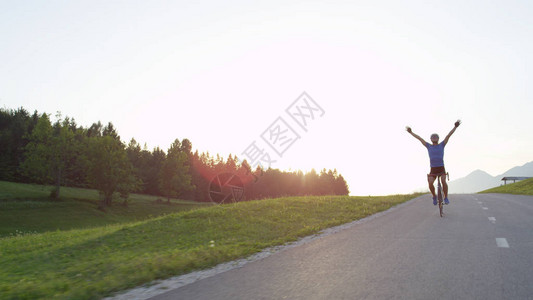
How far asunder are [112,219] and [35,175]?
2052cm

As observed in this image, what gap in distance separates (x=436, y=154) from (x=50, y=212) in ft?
163

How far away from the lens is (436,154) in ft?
46.3

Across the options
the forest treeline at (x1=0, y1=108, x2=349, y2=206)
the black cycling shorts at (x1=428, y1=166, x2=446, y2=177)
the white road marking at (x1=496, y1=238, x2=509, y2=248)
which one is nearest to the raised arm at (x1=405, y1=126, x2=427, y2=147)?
the black cycling shorts at (x1=428, y1=166, x2=446, y2=177)

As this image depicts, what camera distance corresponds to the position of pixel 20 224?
41.6 m

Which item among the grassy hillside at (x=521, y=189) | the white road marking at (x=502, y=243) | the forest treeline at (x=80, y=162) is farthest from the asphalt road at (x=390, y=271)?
the grassy hillside at (x=521, y=189)

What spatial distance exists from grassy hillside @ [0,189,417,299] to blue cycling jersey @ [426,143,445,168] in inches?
142

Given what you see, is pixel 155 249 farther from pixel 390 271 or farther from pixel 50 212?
pixel 50 212

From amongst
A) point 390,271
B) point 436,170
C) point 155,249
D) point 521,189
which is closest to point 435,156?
point 436,170

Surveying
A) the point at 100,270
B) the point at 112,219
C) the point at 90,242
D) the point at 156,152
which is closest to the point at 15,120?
the point at 156,152

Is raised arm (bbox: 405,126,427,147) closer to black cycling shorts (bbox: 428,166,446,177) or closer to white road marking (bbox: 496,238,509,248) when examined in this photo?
black cycling shorts (bbox: 428,166,446,177)

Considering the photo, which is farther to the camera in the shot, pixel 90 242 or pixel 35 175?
pixel 35 175

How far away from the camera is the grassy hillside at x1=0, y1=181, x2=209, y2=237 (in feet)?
137

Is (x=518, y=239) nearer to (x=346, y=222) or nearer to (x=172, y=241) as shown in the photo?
(x=346, y=222)

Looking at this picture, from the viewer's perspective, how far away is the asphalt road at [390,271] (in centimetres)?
464
